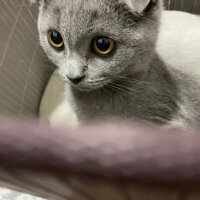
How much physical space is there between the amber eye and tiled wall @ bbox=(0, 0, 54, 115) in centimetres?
35

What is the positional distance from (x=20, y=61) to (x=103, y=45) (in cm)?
56

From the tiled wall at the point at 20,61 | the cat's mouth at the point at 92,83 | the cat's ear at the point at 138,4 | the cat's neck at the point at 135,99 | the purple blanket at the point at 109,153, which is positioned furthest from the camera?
the tiled wall at the point at 20,61

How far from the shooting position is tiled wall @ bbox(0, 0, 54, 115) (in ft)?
3.56

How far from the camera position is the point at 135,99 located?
0.87m

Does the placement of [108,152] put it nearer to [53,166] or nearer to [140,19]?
[53,166]

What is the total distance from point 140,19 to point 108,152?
0.49 m

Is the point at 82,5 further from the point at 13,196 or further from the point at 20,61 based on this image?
the point at 13,196

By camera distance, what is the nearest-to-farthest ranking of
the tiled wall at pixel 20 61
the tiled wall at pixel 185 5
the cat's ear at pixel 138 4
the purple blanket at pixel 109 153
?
the purple blanket at pixel 109 153, the cat's ear at pixel 138 4, the tiled wall at pixel 20 61, the tiled wall at pixel 185 5

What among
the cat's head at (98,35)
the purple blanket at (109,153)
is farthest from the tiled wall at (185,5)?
the purple blanket at (109,153)

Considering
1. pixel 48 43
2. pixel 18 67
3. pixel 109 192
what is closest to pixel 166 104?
pixel 48 43

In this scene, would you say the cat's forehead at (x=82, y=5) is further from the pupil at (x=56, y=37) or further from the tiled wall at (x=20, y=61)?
the tiled wall at (x=20, y=61)

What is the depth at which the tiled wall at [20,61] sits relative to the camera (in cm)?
108

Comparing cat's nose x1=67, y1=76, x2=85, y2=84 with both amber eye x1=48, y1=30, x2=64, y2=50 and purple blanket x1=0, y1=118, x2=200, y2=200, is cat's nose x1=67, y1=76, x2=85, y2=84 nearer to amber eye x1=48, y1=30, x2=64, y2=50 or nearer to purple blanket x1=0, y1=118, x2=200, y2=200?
amber eye x1=48, y1=30, x2=64, y2=50

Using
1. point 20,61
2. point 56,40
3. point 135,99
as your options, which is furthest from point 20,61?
point 135,99
